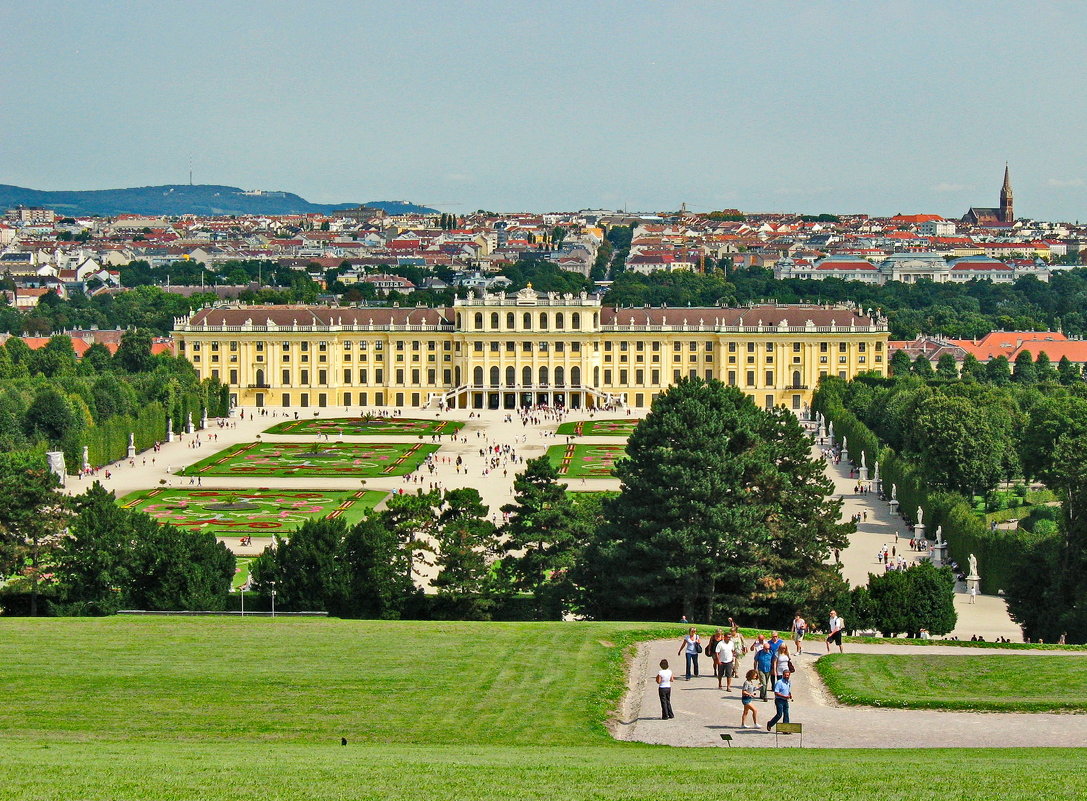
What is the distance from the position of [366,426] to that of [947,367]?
122 feet

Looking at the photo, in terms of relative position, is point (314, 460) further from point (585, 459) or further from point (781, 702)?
point (781, 702)

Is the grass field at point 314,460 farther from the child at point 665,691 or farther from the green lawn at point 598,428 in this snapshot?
the child at point 665,691

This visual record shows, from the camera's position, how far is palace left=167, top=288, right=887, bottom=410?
101000 millimetres

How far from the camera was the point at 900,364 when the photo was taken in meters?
104

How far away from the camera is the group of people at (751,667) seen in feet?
70.1

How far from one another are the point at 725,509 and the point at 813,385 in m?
68.2

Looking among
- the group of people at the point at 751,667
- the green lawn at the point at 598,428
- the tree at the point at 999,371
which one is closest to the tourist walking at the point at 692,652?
the group of people at the point at 751,667

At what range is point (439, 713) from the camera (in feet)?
73.7

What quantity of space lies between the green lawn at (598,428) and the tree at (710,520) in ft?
147

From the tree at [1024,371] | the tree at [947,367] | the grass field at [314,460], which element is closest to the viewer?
the grass field at [314,460]

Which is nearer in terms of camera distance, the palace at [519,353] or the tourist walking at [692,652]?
the tourist walking at [692,652]

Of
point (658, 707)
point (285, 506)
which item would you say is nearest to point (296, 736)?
point (658, 707)

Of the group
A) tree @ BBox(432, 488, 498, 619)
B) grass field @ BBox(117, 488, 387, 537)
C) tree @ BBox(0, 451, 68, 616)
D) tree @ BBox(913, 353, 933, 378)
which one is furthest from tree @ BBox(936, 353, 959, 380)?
tree @ BBox(0, 451, 68, 616)

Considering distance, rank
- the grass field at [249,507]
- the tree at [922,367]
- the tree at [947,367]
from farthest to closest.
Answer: the tree at [922,367] → the tree at [947,367] → the grass field at [249,507]
